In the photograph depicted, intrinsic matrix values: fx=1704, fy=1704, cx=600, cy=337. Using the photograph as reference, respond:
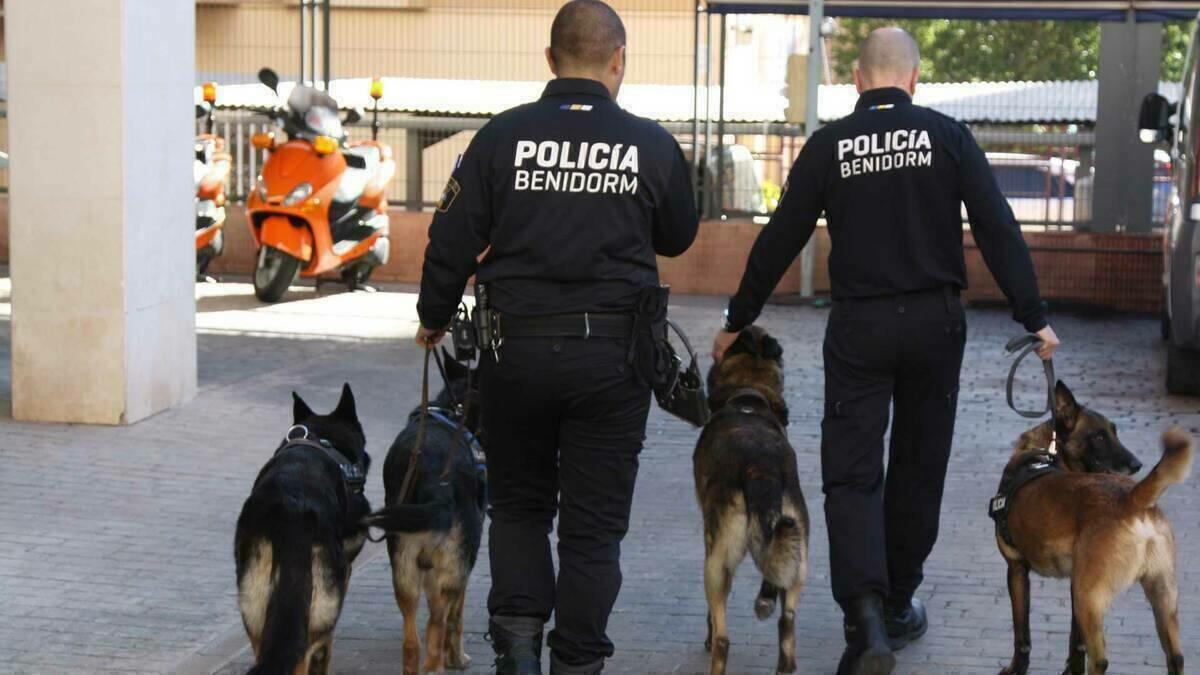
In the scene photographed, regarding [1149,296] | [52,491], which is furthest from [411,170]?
[52,491]

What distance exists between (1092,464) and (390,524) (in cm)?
232

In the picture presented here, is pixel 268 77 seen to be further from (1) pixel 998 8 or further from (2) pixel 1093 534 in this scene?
(2) pixel 1093 534

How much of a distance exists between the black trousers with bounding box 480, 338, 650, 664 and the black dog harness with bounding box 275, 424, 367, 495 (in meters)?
0.50

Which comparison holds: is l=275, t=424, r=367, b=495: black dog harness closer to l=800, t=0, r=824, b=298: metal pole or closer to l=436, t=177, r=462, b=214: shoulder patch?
l=436, t=177, r=462, b=214: shoulder patch

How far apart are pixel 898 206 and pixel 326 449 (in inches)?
75.6

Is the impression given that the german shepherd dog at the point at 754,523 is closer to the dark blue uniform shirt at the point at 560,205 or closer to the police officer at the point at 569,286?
the police officer at the point at 569,286

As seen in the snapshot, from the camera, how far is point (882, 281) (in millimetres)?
5254

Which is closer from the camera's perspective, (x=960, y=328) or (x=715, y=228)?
(x=960, y=328)

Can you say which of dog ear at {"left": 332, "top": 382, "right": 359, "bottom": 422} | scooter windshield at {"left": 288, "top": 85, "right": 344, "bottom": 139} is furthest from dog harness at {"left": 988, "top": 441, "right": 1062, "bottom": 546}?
scooter windshield at {"left": 288, "top": 85, "right": 344, "bottom": 139}

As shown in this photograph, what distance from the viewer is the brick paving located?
18.8 ft

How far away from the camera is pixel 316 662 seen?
5.08 m

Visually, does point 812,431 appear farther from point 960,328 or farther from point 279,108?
point 279,108

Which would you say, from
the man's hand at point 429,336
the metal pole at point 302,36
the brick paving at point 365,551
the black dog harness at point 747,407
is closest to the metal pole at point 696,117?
the metal pole at point 302,36

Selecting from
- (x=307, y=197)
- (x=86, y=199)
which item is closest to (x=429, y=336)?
(x=86, y=199)
